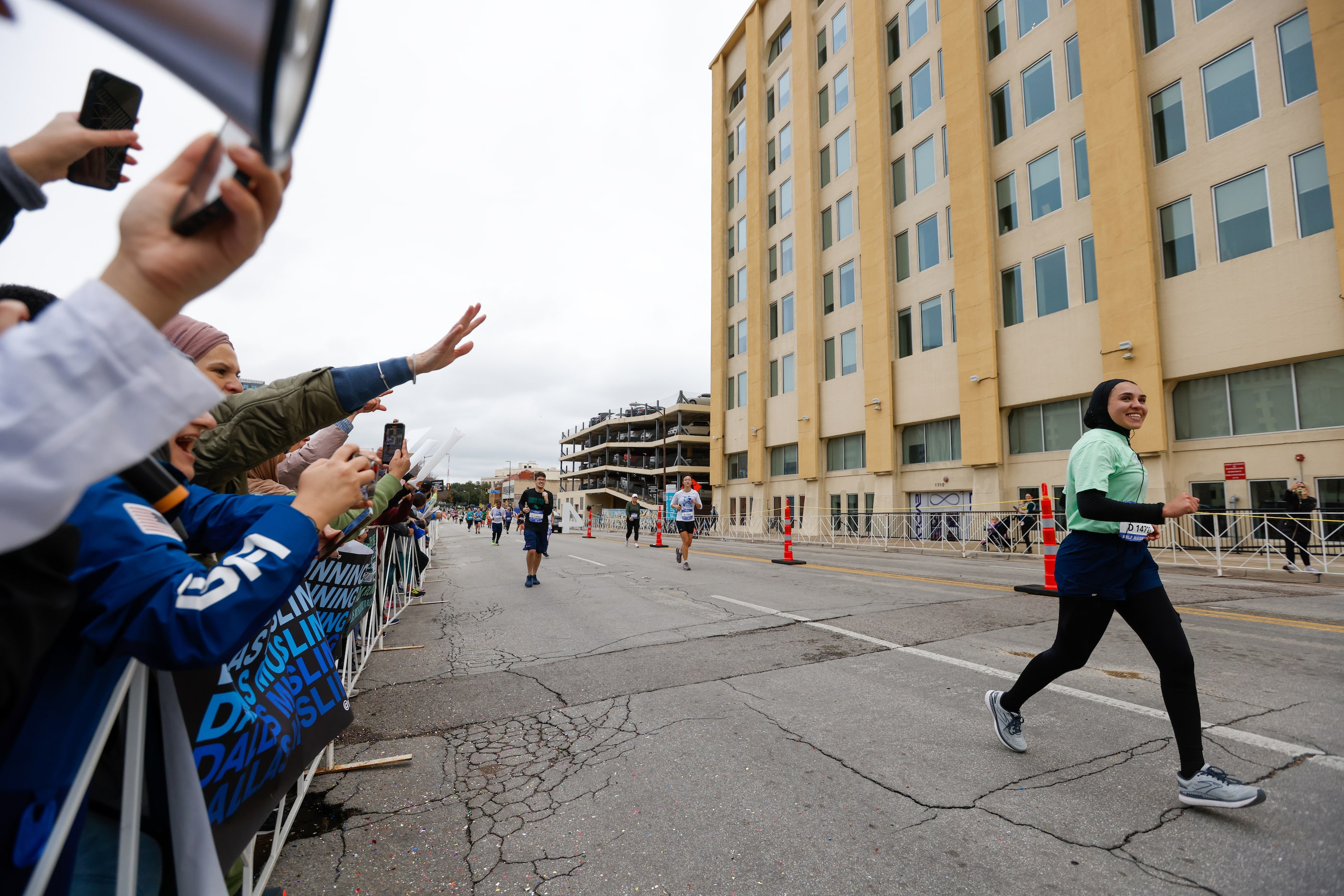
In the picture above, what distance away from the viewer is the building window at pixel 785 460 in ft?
105

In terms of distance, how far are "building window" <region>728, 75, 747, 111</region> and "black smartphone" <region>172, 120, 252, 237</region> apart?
141 feet

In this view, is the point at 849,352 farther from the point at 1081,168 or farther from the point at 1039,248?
the point at 1081,168

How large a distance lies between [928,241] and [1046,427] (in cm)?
926

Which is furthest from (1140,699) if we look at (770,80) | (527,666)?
(770,80)

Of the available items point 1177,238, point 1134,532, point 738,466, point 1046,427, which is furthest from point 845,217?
point 1134,532

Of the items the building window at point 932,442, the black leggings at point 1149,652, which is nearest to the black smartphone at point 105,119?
the black leggings at point 1149,652

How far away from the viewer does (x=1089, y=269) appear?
1883 cm

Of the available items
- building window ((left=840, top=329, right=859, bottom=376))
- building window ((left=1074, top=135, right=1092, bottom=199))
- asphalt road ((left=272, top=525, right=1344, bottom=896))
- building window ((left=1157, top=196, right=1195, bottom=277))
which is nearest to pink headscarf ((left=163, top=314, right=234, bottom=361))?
asphalt road ((left=272, top=525, right=1344, bottom=896))

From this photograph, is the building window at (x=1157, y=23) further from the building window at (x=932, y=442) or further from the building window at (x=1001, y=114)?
the building window at (x=932, y=442)

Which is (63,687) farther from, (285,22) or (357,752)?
(357,752)

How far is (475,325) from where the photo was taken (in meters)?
2.66

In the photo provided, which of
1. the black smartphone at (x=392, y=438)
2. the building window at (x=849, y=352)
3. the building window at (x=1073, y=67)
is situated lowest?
the black smartphone at (x=392, y=438)

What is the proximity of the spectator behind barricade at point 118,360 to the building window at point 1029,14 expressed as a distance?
2750 cm

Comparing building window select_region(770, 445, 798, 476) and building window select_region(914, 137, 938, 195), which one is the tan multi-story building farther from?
building window select_region(770, 445, 798, 476)
